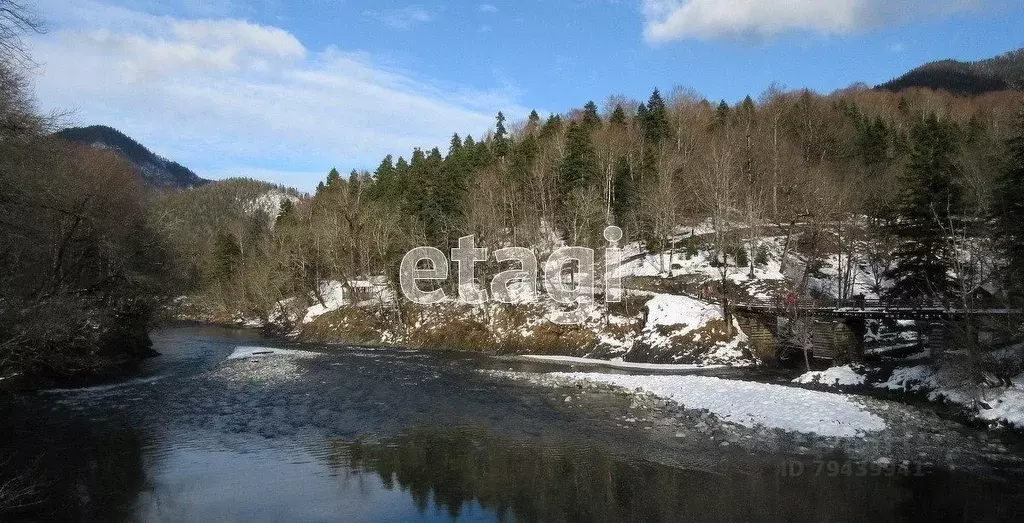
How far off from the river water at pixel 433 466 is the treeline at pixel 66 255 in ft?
8.25

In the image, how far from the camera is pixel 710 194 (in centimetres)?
4588

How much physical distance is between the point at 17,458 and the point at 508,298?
109 feet

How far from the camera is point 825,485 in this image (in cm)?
1330

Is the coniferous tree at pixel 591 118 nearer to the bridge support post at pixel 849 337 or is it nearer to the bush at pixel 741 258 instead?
the bush at pixel 741 258

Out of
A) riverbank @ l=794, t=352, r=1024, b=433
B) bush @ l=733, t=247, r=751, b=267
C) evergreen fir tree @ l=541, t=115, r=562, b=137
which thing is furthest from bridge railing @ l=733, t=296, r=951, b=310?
evergreen fir tree @ l=541, t=115, r=562, b=137

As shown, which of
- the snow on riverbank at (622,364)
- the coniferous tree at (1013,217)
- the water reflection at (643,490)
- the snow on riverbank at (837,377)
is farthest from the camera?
the snow on riverbank at (622,364)

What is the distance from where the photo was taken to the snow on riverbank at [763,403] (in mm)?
17906

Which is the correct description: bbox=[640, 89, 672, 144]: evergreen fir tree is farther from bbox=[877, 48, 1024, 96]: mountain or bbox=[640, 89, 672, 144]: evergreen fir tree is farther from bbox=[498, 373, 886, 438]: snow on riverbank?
bbox=[877, 48, 1024, 96]: mountain

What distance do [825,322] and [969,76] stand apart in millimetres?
112712

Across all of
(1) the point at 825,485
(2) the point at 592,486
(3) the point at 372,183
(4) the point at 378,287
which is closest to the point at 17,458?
(2) the point at 592,486

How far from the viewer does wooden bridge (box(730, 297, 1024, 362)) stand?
27.1 m

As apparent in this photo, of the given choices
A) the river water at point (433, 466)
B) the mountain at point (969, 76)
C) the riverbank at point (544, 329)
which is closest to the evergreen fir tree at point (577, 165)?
the riverbank at point (544, 329)

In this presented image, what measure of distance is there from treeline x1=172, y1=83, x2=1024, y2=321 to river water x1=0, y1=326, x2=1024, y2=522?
16.6m

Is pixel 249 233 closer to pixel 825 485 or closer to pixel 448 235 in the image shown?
pixel 448 235
